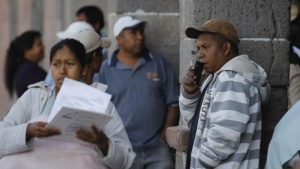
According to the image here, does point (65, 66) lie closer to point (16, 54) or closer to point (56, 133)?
point (56, 133)

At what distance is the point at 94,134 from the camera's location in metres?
5.95

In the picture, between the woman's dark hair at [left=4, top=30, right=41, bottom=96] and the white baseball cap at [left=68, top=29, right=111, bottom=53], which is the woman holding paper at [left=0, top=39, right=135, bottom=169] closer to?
the white baseball cap at [left=68, top=29, right=111, bottom=53]

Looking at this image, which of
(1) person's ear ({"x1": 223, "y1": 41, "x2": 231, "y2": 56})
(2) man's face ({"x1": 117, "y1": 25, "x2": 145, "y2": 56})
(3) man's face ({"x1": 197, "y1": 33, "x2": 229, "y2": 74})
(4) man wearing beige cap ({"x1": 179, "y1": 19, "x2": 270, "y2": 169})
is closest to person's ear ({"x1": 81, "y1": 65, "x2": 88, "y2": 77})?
(4) man wearing beige cap ({"x1": 179, "y1": 19, "x2": 270, "y2": 169})

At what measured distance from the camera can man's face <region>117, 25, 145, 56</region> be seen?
8.59 meters

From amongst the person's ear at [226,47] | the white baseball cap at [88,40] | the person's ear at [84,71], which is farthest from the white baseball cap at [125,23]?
the person's ear at [226,47]

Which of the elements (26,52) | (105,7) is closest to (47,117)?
(26,52)

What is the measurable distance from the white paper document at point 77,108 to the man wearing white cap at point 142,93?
7.77 ft

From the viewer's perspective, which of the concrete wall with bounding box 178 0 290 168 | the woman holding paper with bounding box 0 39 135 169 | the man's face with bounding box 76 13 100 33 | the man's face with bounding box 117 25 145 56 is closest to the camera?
the woman holding paper with bounding box 0 39 135 169

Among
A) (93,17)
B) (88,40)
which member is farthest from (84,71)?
(93,17)

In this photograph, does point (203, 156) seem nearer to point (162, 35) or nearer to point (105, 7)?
point (162, 35)

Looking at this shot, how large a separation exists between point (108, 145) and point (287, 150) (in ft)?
3.66

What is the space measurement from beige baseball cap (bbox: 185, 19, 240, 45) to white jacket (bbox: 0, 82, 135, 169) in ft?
2.47

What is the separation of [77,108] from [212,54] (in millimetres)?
917

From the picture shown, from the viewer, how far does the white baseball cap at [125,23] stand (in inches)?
340
